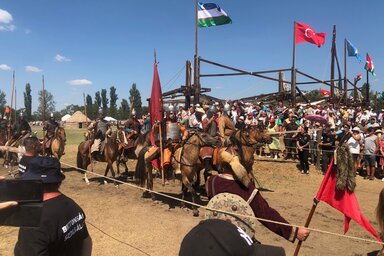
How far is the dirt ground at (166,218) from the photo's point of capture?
19.7 ft

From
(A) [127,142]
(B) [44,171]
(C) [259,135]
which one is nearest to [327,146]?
(C) [259,135]

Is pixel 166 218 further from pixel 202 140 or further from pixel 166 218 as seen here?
pixel 202 140

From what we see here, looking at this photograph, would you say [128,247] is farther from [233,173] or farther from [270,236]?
[233,173]

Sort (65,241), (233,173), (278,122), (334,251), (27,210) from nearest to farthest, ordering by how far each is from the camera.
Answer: (27,210), (65,241), (233,173), (334,251), (278,122)

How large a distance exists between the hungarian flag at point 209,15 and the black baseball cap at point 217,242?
51.1ft

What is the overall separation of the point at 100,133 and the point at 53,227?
10220 mm

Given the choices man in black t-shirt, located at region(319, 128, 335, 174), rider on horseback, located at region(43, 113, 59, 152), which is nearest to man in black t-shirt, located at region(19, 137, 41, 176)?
rider on horseback, located at region(43, 113, 59, 152)

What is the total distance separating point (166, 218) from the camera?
7648 millimetres

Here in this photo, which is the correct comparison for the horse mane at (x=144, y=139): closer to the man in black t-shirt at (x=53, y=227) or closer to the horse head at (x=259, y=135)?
the horse head at (x=259, y=135)

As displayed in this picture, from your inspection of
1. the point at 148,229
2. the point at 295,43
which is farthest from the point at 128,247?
the point at 295,43

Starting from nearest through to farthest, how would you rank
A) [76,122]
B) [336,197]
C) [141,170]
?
[336,197]
[141,170]
[76,122]

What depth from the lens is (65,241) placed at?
248cm

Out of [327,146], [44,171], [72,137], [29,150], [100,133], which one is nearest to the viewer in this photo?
[44,171]

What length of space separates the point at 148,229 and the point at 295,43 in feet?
44.5
